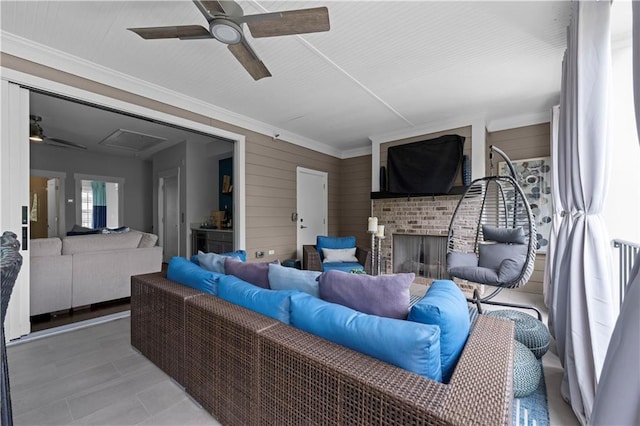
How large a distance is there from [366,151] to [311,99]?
8.52 feet

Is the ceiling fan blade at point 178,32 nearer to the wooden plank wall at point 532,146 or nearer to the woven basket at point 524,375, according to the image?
the woven basket at point 524,375

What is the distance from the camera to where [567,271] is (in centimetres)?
191

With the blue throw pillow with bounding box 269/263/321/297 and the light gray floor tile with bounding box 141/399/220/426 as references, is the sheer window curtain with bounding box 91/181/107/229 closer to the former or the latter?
the light gray floor tile with bounding box 141/399/220/426

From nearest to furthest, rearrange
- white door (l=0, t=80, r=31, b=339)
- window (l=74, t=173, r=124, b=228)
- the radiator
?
the radiator → white door (l=0, t=80, r=31, b=339) → window (l=74, t=173, r=124, b=228)

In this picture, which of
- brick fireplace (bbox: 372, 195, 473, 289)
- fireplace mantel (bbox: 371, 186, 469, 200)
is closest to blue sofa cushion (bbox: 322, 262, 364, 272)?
brick fireplace (bbox: 372, 195, 473, 289)

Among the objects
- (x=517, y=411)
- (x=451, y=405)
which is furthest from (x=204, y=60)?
(x=517, y=411)

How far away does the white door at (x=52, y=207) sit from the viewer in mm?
6230

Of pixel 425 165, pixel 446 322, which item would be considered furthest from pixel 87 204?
pixel 446 322

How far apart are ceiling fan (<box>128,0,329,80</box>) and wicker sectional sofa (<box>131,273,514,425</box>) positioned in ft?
5.82

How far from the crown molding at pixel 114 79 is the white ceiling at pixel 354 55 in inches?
1.4

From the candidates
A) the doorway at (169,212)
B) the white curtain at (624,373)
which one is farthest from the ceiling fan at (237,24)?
A: the doorway at (169,212)

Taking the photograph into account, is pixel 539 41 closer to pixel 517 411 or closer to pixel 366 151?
pixel 517 411

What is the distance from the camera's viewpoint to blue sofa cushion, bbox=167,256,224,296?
195 cm

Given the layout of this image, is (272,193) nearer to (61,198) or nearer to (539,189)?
(539,189)
